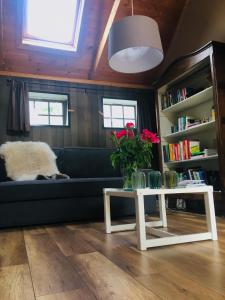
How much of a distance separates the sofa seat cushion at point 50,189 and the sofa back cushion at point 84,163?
0.71 m

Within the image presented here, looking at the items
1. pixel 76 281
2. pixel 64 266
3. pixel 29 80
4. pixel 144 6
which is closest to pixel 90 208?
pixel 64 266

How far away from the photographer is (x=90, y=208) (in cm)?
282

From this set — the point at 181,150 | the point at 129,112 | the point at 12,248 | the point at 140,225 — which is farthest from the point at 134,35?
the point at 129,112

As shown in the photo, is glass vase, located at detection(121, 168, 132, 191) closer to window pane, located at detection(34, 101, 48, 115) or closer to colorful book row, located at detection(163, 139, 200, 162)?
colorful book row, located at detection(163, 139, 200, 162)

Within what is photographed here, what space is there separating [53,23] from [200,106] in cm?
251

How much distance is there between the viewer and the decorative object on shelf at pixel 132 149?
1.95m

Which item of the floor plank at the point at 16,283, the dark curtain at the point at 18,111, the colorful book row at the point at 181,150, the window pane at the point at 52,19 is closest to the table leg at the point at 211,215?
the floor plank at the point at 16,283

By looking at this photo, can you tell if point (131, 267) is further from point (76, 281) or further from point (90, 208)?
point (90, 208)

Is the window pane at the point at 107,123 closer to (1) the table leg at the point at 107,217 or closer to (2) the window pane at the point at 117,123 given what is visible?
(2) the window pane at the point at 117,123

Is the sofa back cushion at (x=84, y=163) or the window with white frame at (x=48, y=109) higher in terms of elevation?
the window with white frame at (x=48, y=109)

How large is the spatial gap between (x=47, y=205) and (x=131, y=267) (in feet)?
5.11

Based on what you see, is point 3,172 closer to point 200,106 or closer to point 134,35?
point 134,35

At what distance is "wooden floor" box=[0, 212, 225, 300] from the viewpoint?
39.5 inches

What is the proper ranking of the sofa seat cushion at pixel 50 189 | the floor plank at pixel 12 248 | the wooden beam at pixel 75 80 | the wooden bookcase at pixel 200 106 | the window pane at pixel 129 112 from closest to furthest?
the floor plank at pixel 12 248, the sofa seat cushion at pixel 50 189, the wooden bookcase at pixel 200 106, the wooden beam at pixel 75 80, the window pane at pixel 129 112
